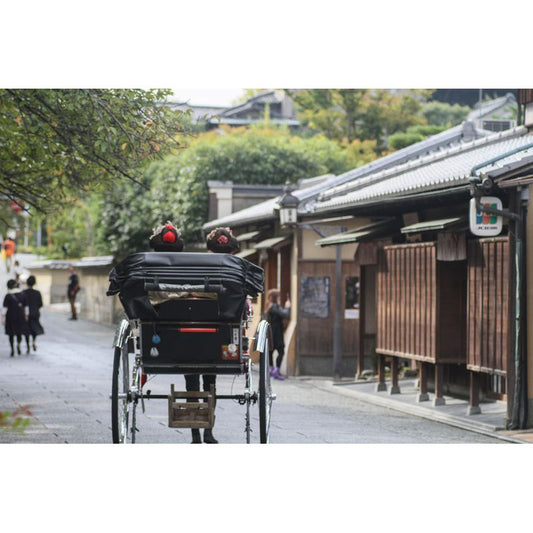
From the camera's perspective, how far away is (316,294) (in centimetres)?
1931

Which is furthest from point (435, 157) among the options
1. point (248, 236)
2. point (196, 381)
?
point (196, 381)

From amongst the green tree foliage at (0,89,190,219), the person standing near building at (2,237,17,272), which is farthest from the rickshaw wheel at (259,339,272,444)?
the person standing near building at (2,237,17,272)

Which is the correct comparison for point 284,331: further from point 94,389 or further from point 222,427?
point 222,427

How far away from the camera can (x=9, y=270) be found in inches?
1871

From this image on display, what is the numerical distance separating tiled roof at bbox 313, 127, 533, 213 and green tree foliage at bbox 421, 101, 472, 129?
963 inches

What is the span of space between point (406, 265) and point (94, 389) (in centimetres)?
488

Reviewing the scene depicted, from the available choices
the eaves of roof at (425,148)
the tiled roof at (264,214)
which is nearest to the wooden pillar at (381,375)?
the tiled roof at (264,214)

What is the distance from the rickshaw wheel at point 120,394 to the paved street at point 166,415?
2.63ft

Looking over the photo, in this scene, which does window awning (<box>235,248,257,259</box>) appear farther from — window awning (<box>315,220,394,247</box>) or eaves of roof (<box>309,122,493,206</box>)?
window awning (<box>315,220,394,247</box>)

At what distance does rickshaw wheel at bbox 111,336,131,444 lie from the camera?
22.6 feet

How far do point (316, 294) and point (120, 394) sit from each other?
12254 mm

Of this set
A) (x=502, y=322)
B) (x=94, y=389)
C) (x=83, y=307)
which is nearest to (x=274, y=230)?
(x=94, y=389)

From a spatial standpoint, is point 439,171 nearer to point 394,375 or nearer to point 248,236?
point 394,375

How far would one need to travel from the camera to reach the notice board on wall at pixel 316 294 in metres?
19.3
